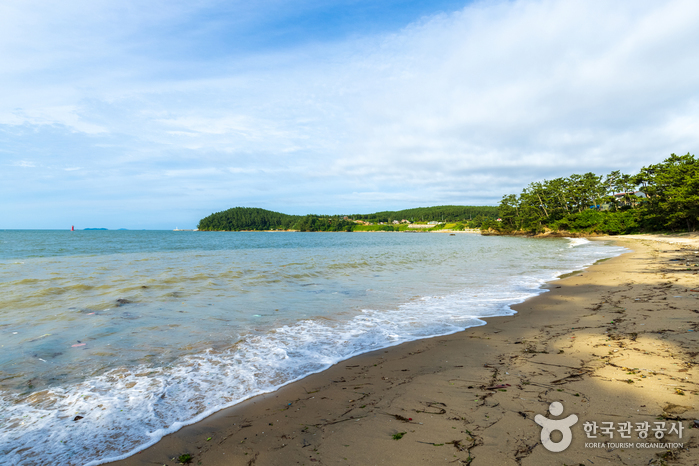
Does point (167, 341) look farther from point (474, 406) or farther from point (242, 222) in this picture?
point (242, 222)

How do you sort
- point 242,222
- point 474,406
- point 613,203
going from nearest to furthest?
point 474,406, point 613,203, point 242,222

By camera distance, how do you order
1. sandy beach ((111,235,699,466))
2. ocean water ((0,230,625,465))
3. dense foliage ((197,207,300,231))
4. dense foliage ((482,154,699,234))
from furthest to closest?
dense foliage ((197,207,300,231))
dense foliage ((482,154,699,234))
ocean water ((0,230,625,465))
sandy beach ((111,235,699,466))

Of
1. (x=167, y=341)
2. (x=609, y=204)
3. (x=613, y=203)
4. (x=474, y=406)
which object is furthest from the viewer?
(x=609, y=204)

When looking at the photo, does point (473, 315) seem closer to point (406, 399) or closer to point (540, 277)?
point (406, 399)

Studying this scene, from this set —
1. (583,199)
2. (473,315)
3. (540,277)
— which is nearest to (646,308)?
(473,315)

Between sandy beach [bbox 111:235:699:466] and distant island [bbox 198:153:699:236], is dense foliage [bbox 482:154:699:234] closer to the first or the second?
distant island [bbox 198:153:699:236]

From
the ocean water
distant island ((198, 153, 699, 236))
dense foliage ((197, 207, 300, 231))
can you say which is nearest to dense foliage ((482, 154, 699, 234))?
distant island ((198, 153, 699, 236))

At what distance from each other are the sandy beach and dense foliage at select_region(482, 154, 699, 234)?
4708 cm

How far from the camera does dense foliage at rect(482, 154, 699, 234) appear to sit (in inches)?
1649

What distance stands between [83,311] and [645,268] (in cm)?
2148

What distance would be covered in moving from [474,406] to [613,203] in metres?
83.3

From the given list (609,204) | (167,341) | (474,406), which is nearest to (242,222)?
(609,204)

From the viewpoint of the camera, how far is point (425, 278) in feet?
49.1

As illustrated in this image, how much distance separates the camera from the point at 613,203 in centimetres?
6650
